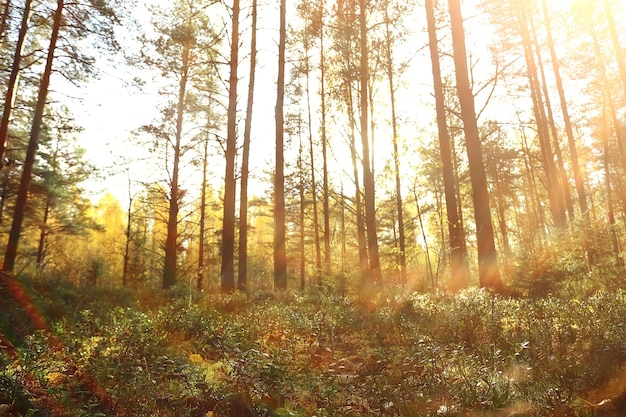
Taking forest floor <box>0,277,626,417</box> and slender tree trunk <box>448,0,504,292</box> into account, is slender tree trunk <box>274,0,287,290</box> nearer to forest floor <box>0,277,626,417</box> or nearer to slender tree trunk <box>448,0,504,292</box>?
slender tree trunk <box>448,0,504,292</box>

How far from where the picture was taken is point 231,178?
13.4 metres

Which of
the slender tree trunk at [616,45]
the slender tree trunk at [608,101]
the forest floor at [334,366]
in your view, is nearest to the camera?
the forest floor at [334,366]

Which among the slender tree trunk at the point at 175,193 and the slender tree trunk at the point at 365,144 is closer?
the slender tree trunk at the point at 365,144

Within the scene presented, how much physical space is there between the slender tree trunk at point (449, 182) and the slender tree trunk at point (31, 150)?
11.1 metres

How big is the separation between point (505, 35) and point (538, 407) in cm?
1986

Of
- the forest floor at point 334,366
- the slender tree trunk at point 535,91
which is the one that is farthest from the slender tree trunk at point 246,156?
the slender tree trunk at point 535,91

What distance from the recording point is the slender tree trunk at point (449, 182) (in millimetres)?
10953

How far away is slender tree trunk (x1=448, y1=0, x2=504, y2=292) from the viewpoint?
9125 mm

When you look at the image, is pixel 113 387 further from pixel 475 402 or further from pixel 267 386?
pixel 475 402

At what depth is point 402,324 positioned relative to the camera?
6348 millimetres

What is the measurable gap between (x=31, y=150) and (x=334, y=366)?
11.5m

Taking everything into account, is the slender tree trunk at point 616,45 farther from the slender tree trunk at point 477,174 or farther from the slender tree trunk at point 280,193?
the slender tree trunk at point 280,193

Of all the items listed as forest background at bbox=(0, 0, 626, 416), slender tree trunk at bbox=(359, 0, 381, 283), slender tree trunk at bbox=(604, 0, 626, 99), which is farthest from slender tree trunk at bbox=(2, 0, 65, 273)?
slender tree trunk at bbox=(604, 0, 626, 99)

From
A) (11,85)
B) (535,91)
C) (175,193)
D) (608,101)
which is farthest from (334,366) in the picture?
(608,101)
